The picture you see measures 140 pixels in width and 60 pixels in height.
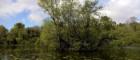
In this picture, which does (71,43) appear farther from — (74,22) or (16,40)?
(16,40)

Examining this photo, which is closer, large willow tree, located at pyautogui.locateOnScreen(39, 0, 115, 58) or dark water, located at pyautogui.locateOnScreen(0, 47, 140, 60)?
dark water, located at pyautogui.locateOnScreen(0, 47, 140, 60)

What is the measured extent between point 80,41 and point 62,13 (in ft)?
17.2

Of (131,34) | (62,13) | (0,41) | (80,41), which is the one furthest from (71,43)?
(0,41)

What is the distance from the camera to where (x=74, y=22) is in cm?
4719

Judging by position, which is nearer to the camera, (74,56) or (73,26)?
(74,56)

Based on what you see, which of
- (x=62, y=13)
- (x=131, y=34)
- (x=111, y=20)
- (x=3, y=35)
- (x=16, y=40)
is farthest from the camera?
(x=3, y=35)

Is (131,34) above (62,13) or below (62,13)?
below

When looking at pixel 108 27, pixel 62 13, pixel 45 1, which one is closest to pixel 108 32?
pixel 108 27

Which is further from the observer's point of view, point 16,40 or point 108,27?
point 16,40

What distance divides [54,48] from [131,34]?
56.7 ft

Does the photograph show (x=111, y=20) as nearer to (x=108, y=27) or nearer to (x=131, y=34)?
(x=108, y=27)

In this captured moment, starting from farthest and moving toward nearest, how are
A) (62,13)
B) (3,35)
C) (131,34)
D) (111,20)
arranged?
(3,35) < (131,34) < (111,20) < (62,13)

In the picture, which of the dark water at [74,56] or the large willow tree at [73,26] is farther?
the large willow tree at [73,26]

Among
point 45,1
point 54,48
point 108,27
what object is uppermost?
point 45,1
